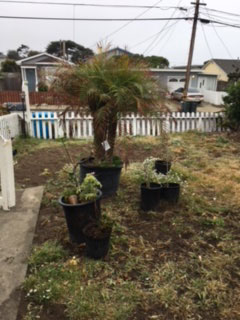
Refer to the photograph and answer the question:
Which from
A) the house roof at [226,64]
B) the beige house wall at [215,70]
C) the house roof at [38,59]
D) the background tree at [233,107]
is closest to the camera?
the background tree at [233,107]

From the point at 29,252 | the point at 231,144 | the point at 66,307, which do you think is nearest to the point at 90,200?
the point at 29,252

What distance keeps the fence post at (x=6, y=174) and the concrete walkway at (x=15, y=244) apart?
0.10 metres

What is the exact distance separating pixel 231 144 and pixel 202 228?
4.66 metres

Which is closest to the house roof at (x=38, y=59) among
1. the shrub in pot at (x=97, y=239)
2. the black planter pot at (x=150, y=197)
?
the black planter pot at (x=150, y=197)

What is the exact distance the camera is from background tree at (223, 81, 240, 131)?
782cm

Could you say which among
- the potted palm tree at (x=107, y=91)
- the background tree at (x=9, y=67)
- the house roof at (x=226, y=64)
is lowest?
the potted palm tree at (x=107, y=91)

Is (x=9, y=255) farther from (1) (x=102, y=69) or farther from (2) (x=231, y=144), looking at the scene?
(2) (x=231, y=144)

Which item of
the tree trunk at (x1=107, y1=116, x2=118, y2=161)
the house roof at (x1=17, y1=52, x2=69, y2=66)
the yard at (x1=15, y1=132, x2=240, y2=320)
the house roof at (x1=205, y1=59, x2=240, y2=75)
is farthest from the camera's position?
the house roof at (x1=205, y1=59, x2=240, y2=75)

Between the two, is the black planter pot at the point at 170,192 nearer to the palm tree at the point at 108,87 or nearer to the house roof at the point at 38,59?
the palm tree at the point at 108,87

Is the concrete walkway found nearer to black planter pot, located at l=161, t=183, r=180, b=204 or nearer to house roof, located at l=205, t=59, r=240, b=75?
black planter pot, located at l=161, t=183, r=180, b=204

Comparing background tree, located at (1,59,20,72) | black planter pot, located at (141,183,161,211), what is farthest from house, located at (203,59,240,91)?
black planter pot, located at (141,183,161,211)

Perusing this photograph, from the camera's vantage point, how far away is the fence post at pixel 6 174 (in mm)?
3104

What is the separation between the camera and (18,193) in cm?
379

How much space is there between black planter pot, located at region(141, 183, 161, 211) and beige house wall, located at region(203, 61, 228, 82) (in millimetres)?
29123
